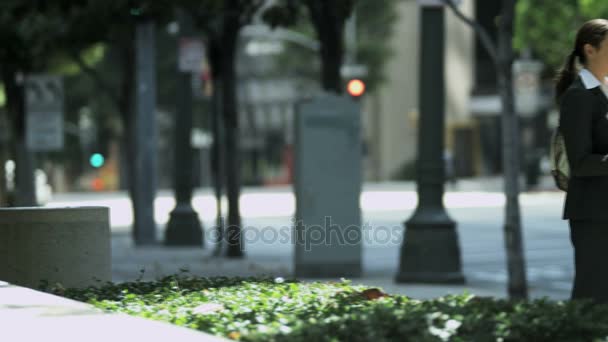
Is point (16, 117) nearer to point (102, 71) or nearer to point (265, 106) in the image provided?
point (102, 71)

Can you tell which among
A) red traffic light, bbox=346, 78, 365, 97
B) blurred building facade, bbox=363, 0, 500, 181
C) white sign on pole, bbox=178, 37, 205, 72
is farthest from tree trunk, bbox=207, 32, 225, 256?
blurred building facade, bbox=363, 0, 500, 181

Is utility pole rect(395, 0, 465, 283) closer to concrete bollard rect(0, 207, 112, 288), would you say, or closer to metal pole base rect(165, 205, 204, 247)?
concrete bollard rect(0, 207, 112, 288)

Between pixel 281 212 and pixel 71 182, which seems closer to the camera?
Result: pixel 281 212

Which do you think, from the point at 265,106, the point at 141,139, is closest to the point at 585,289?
the point at 141,139

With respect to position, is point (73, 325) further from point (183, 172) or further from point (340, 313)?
point (183, 172)

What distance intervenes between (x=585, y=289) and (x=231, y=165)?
1388 centimetres

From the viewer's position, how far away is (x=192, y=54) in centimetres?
2242

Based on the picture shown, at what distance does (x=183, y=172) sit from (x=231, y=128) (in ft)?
12.2

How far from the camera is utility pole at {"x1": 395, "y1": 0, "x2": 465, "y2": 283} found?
51.6 ft

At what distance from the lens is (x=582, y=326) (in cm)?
614

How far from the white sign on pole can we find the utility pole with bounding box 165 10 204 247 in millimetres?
545

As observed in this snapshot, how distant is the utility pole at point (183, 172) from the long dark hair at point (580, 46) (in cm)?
1686

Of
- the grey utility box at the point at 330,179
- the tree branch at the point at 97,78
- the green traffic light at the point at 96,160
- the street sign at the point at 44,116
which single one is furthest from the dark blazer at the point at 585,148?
the tree branch at the point at 97,78

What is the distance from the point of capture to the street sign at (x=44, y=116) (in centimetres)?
2238
